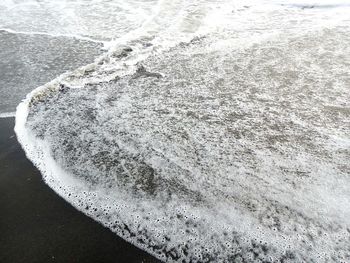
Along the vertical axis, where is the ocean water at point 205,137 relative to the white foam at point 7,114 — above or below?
below

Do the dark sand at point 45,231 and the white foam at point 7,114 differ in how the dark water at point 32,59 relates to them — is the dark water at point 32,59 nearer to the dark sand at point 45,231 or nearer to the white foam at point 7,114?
the white foam at point 7,114

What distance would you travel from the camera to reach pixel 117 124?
466 cm

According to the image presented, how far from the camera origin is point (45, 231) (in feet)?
10.4

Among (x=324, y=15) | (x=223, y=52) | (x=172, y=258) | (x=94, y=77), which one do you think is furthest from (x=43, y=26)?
(x=172, y=258)

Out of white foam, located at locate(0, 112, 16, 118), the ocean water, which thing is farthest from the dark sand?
white foam, located at locate(0, 112, 16, 118)

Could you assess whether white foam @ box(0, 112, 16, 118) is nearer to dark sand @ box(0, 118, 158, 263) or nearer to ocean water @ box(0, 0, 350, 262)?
ocean water @ box(0, 0, 350, 262)

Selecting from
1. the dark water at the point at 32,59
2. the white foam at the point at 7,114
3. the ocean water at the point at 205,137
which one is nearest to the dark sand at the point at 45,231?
the ocean water at the point at 205,137

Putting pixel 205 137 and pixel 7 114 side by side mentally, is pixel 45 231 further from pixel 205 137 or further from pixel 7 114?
pixel 7 114

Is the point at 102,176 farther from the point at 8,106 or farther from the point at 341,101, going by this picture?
the point at 341,101

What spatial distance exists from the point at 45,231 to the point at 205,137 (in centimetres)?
203

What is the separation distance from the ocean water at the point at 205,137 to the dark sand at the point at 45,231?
0.40ft

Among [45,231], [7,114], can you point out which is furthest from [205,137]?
[7,114]

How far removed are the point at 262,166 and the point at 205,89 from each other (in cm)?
189

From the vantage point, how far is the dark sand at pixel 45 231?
9.69ft
